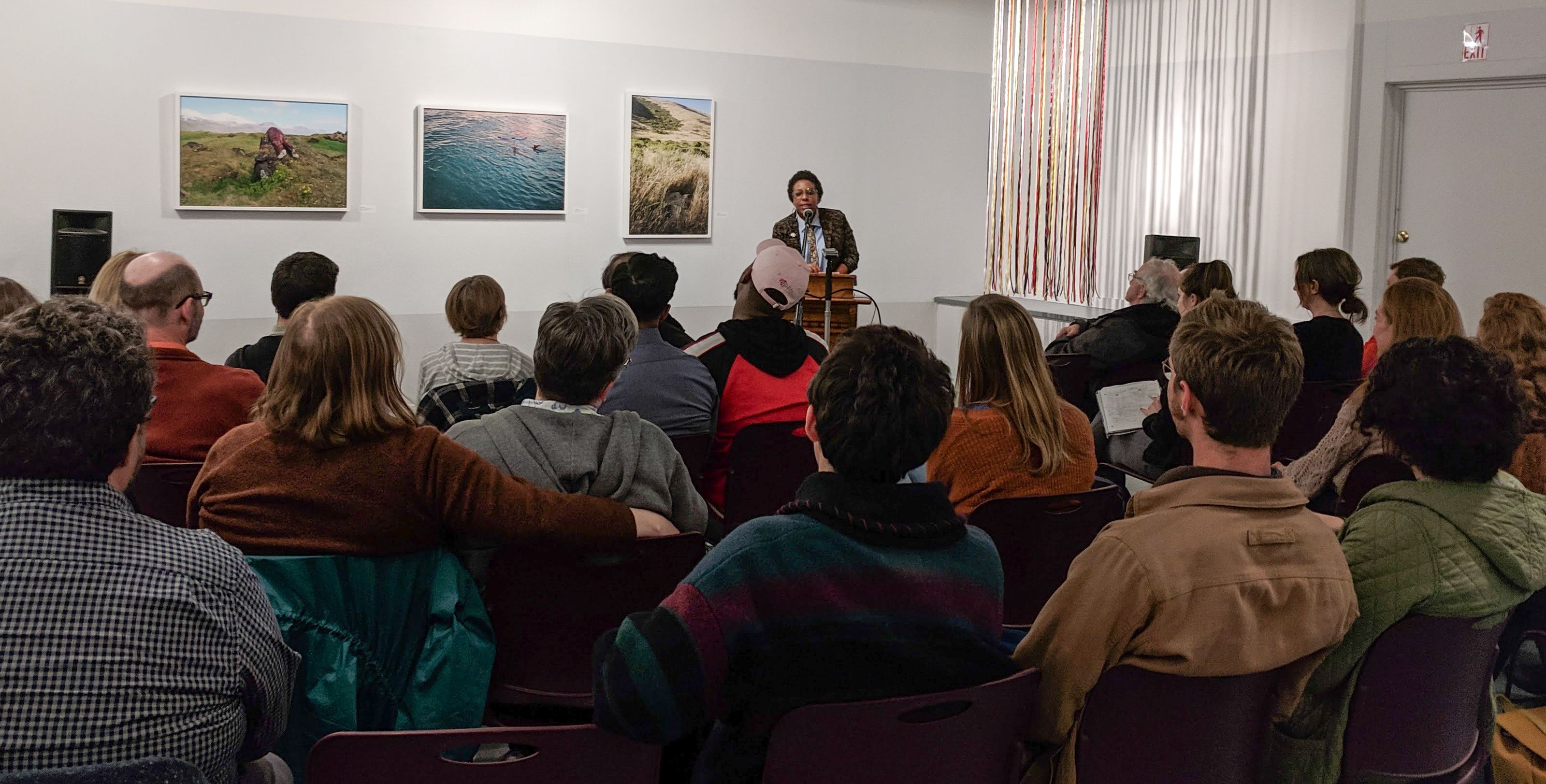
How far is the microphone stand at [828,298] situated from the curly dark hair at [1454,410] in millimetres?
4842

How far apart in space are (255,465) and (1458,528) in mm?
2170

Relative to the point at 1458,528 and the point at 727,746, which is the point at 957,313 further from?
the point at 727,746

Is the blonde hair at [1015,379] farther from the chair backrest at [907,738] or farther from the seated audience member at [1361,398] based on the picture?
the chair backrest at [907,738]

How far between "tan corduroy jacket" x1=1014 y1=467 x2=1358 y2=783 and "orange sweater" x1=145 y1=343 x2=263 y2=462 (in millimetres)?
2320

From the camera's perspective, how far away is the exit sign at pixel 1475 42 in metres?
7.02

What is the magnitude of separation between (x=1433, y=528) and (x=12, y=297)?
12.9ft

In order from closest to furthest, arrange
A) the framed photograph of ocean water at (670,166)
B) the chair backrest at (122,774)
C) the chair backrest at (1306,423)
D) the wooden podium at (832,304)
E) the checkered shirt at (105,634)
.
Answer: the chair backrest at (122,774) < the checkered shirt at (105,634) < the chair backrest at (1306,423) < the wooden podium at (832,304) < the framed photograph of ocean water at (670,166)

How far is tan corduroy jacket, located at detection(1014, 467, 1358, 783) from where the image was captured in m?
1.84

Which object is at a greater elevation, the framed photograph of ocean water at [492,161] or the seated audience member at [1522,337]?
the framed photograph of ocean water at [492,161]

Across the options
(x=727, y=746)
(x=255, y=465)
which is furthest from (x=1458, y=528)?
(x=255, y=465)

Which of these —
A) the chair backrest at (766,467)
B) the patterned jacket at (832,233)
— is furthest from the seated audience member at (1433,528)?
the patterned jacket at (832,233)

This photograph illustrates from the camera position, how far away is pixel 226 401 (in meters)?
3.33

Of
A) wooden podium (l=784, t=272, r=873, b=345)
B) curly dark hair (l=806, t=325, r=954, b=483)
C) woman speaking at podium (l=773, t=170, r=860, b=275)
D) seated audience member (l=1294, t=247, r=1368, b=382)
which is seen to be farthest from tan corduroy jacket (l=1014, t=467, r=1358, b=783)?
woman speaking at podium (l=773, t=170, r=860, b=275)

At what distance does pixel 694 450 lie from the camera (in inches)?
145
